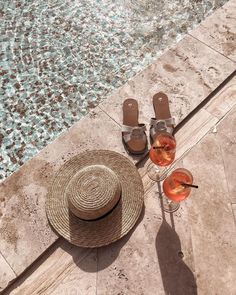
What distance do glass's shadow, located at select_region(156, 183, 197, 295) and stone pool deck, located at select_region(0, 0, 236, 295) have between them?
11 millimetres

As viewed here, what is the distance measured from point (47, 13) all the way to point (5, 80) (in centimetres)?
164

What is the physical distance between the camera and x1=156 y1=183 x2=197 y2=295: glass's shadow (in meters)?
3.38

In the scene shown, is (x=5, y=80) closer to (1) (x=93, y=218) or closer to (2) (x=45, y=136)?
(2) (x=45, y=136)

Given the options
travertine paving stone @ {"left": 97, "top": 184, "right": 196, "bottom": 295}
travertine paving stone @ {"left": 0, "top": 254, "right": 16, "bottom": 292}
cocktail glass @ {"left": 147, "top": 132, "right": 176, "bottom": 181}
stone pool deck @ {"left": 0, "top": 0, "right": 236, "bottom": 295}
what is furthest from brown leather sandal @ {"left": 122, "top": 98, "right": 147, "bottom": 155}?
travertine paving stone @ {"left": 0, "top": 254, "right": 16, "bottom": 292}

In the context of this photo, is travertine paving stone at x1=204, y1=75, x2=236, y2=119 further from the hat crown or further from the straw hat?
the hat crown

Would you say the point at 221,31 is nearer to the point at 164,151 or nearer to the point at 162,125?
the point at 162,125

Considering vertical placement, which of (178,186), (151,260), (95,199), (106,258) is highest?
(178,186)

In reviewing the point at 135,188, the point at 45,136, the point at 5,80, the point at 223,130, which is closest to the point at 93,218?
the point at 135,188

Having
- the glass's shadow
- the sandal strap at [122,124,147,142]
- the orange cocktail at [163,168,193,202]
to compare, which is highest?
the orange cocktail at [163,168,193,202]

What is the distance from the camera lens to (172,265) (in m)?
3.50

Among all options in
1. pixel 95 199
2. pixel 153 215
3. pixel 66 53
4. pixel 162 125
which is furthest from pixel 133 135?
pixel 66 53

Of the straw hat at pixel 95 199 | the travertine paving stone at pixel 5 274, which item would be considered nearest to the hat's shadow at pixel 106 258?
the straw hat at pixel 95 199

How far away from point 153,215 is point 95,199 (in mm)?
844

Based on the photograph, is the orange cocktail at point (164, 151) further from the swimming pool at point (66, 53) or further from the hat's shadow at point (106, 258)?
the swimming pool at point (66, 53)
